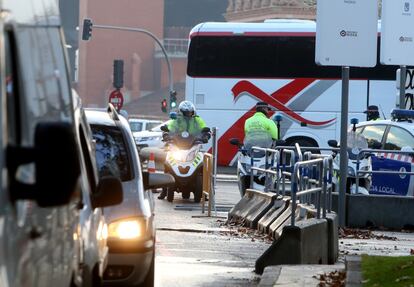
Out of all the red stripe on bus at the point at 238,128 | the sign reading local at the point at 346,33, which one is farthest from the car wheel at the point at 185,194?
the red stripe on bus at the point at 238,128

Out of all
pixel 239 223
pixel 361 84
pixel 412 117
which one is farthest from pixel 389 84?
pixel 239 223

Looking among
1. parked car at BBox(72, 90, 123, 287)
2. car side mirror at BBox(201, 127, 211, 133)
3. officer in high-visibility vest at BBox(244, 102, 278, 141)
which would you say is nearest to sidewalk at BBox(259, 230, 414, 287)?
parked car at BBox(72, 90, 123, 287)

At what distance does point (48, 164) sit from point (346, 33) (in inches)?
537

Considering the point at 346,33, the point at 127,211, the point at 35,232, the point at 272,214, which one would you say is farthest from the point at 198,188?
the point at 35,232

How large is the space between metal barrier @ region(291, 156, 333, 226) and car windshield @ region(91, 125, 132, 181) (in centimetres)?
287

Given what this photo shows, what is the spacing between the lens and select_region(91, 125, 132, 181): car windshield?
1126 cm

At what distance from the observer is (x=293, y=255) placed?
Result: 45.6ft

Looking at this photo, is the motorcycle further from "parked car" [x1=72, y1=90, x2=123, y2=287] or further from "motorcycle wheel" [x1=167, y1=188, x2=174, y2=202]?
"parked car" [x1=72, y1=90, x2=123, y2=287]

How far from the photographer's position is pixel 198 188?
24.7 metres

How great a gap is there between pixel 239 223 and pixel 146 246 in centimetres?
983

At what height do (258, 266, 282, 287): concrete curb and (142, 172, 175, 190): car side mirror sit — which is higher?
(142, 172, 175, 190): car side mirror

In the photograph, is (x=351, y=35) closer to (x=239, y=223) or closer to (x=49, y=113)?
(x=239, y=223)

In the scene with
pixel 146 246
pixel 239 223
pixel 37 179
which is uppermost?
pixel 37 179

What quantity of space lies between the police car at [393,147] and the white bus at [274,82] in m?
14.7
